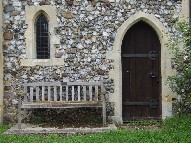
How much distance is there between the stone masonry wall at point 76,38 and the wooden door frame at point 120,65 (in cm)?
10

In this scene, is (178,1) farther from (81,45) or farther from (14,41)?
(14,41)

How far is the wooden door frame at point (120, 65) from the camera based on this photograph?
9.38 m

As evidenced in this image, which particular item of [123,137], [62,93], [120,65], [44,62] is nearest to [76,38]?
[44,62]

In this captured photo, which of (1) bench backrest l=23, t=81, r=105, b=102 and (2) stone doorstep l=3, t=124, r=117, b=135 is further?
(1) bench backrest l=23, t=81, r=105, b=102

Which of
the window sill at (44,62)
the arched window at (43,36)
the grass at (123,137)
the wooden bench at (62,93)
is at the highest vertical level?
the arched window at (43,36)

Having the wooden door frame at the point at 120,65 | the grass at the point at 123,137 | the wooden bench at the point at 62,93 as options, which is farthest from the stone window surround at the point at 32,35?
the grass at the point at 123,137

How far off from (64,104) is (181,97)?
2674 mm

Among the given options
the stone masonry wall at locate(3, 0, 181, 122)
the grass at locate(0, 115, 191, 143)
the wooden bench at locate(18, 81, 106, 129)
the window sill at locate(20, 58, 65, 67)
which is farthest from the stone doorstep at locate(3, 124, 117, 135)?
the window sill at locate(20, 58, 65, 67)

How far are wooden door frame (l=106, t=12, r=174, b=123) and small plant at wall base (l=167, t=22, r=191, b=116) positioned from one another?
0.45 ft

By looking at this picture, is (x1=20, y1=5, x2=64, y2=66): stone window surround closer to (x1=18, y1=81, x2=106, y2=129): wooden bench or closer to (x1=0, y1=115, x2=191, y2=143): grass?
(x1=18, y1=81, x2=106, y2=129): wooden bench

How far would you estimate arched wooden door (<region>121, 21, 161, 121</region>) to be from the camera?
9.73m

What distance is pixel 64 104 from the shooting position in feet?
28.6

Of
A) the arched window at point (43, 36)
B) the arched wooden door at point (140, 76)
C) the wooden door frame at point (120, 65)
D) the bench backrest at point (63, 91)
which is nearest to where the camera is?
the bench backrest at point (63, 91)

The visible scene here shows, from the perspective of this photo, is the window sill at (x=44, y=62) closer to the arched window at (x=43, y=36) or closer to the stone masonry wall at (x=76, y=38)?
the stone masonry wall at (x=76, y=38)
